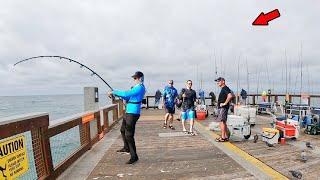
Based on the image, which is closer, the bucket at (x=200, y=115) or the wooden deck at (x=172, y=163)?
the wooden deck at (x=172, y=163)

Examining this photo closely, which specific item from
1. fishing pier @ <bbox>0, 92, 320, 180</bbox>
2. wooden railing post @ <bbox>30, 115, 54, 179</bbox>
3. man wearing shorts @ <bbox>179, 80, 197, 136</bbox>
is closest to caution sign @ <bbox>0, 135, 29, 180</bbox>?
fishing pier @ <bbox>0, 92, 320, 180</bbox>

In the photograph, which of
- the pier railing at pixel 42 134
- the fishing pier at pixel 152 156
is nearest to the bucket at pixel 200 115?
the fishing pier at pixel 152 156

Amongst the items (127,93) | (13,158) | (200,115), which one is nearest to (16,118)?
(13,158)

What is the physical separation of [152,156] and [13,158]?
4.20m

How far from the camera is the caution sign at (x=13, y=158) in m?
4.44

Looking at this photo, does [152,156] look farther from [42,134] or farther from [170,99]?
[170,99]

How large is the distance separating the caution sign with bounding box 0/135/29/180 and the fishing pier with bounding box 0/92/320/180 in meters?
0.03

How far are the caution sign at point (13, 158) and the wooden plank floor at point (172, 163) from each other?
1732 mm

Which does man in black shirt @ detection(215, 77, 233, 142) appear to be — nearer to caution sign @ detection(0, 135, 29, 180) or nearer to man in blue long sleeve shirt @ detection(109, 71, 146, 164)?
man in blue long sleeve shirt @ detection(109, 71, 146, 164)

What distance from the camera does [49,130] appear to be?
618 centimetres

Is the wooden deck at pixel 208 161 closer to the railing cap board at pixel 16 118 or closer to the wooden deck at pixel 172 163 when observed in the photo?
the wooden deck at pixel 172 163

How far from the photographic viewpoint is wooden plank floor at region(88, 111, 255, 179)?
6.58m

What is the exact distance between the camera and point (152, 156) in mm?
8461

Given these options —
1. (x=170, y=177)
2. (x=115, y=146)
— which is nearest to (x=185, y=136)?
(x=115, y=146)
